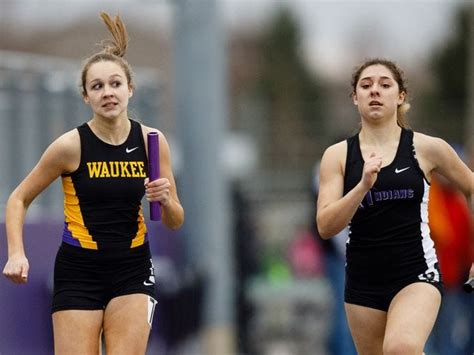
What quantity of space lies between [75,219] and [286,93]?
7996 cm

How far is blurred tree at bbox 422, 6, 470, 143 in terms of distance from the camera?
80688 mm

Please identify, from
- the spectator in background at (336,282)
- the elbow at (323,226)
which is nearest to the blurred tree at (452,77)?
the spectator in background at (336,282)

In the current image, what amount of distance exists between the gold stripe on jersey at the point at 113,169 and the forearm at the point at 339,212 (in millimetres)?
1011

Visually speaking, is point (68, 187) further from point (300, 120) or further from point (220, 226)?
point (300, 120)

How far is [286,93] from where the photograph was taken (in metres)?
86.9

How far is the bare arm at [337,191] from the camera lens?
6.91 metres

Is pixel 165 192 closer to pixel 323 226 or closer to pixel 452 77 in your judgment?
pixel 323 226

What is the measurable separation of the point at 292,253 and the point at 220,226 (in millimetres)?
19255

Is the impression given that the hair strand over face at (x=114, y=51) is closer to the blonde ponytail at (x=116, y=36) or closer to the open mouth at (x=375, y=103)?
the blonde ponytail at (x=116, y=36)

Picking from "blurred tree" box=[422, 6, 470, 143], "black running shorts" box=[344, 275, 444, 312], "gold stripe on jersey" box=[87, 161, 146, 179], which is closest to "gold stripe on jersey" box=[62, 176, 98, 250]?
"gold stripe on jersey" box=[87, 161, 146, 179]

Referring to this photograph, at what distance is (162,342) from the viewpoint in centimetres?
1355

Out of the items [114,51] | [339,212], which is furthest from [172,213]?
[114,51]

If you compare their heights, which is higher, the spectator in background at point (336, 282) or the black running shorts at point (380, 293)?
the black running shorts at point (380, 293)

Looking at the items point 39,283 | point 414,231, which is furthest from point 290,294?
point 414,231
